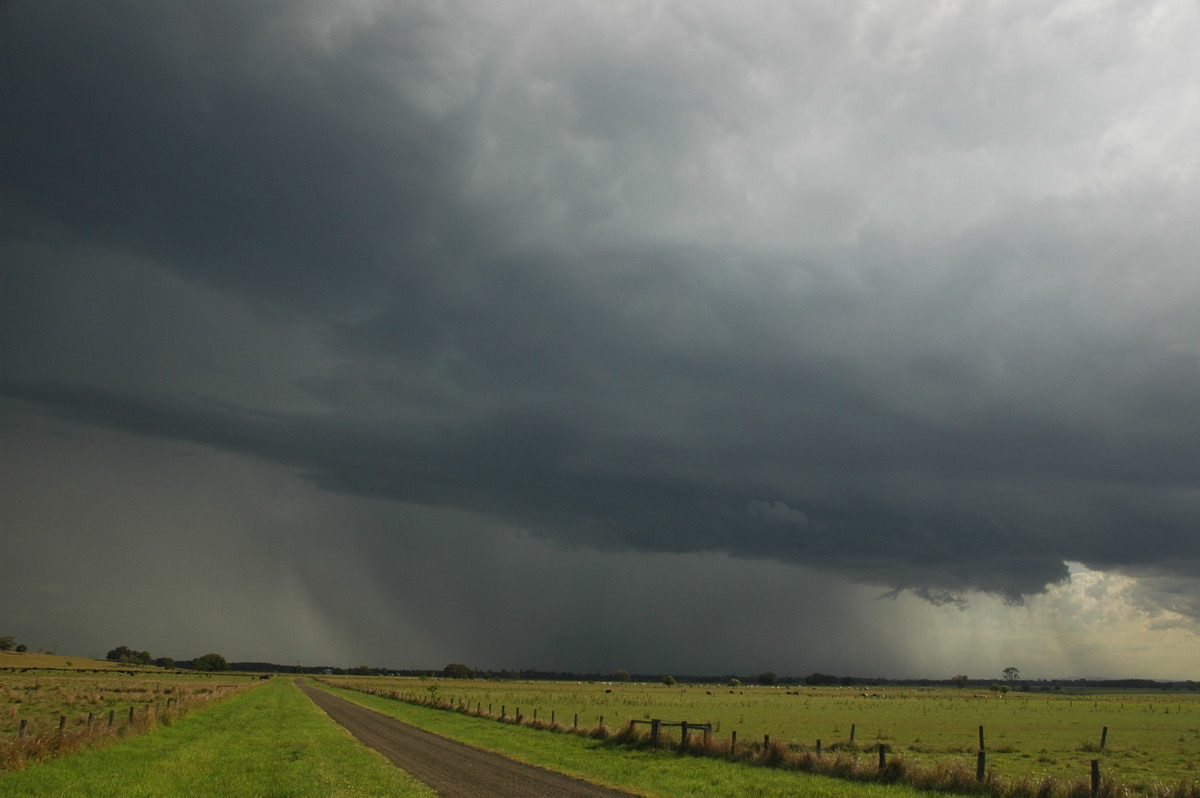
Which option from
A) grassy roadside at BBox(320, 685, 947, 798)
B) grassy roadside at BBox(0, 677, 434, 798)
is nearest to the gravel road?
grassy roadside at BBox(0, 677, 434, 798)

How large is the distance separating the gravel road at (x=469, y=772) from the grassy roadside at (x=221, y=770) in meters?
0.96

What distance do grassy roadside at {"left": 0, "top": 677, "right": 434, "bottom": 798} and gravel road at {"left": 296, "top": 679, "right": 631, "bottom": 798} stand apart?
0.96 m

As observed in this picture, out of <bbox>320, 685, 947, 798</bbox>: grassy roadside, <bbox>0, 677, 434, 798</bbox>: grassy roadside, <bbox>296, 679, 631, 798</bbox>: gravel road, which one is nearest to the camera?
<bbox>0, 677, 434, 798</bbox>: grassy roadside

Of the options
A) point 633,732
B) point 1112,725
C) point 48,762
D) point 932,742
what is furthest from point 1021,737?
point 48,762

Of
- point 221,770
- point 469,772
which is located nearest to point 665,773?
point 469,772

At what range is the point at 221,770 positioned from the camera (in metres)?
24.1

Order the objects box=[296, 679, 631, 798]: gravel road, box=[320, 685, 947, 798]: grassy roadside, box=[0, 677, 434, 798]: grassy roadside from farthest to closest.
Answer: box=[320, 685, 947, 798]: grassy roadside
box=[296, 679, 631, 798]: gravel road
box=[0, 677, 434, 798]: grassy roadside

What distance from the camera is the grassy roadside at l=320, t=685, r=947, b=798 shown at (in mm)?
21656

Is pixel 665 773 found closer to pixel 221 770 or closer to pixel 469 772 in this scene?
pixel 469 772

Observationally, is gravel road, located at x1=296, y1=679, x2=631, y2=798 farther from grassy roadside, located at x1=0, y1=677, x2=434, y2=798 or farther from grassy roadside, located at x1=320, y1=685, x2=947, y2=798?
grassy roadside, located at x1=320, y1=685, x2=947, y2=798

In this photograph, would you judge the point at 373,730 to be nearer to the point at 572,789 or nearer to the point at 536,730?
the point at 536,730

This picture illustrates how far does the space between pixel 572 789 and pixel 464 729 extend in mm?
26165

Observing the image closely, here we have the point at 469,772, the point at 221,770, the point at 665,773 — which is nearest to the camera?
the point at 221,770

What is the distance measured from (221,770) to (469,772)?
860cm
